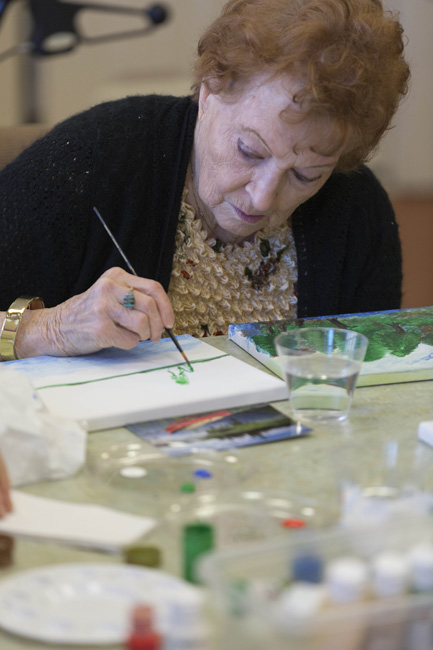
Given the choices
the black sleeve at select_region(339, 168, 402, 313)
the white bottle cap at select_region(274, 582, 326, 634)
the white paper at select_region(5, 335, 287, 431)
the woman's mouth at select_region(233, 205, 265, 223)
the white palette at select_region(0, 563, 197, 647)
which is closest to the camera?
the white bottle cap at select_region(274, 582, 326, 634)

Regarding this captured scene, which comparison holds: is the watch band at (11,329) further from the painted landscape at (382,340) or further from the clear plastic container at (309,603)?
the clear plastic container at (309,603)

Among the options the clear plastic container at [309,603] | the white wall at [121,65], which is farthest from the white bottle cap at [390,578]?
the white wall at [121,65]

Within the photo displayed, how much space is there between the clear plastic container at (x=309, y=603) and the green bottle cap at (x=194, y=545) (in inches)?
4.7

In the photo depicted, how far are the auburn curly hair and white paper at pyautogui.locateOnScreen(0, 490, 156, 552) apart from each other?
2.81 feet

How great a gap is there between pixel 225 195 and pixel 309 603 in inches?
45.1

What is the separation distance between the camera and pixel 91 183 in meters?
1.66

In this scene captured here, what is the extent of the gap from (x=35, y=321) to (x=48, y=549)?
707 mm

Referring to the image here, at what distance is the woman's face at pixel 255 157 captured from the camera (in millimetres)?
1497

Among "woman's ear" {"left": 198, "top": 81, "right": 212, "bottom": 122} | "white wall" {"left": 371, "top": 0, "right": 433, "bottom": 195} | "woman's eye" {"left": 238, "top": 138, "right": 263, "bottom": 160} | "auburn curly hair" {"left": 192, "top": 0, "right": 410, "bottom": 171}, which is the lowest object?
"white wall" {"left": 371, "top": 0, "right": 433, "bottom": 195}

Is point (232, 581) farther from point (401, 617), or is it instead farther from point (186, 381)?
point (186, 381)

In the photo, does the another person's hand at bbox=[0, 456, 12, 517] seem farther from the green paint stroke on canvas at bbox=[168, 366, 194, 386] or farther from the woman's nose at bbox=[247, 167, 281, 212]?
the woman's nose at bbox=[247, 167, 281, 212]

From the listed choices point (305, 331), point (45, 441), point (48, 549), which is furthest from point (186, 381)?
point (48, 549)

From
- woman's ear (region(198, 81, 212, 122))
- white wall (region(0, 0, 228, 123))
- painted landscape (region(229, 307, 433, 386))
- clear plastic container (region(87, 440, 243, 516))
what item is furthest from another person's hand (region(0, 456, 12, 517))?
white wall (region(0, 0, 228, 123))

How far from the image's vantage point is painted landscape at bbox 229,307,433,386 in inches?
52.3
